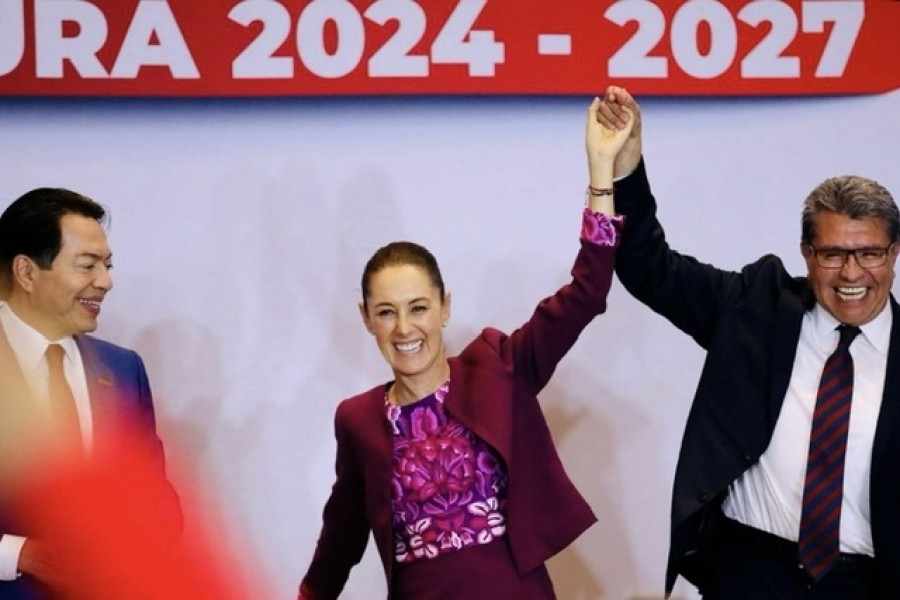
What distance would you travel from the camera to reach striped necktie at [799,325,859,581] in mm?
2396

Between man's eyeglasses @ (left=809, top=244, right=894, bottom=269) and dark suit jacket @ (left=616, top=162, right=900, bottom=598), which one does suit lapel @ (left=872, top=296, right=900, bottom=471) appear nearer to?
dark suit jacket @ (left=616, top=162, right=900, bottom=598)

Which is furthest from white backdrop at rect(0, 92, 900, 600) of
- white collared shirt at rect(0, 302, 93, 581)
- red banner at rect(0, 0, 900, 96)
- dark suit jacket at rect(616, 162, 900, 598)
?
dark suit jacket at rect(616, 162, 900, 598)

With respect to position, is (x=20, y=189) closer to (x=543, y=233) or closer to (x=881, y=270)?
(x=543, y=233)

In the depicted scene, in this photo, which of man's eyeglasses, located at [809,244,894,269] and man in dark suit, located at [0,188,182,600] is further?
man in dark suit, located at [0,188,182,600]

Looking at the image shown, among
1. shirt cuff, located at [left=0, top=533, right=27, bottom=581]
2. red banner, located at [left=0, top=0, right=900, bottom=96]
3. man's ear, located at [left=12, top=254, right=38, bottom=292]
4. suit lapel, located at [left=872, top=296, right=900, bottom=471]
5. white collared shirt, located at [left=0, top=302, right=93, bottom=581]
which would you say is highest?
red banner, located at [left=0, top=0, right=900, bottom=96]

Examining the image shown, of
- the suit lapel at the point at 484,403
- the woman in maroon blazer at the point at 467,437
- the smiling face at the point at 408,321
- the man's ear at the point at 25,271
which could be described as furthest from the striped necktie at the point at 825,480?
the man's ear at the point at 25,271

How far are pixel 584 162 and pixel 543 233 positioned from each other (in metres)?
0.22

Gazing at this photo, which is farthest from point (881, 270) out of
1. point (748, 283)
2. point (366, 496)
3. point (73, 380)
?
point (73, 380)

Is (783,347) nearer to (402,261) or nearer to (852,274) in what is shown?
(852,274)

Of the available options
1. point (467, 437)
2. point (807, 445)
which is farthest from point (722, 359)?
point (467, 437)

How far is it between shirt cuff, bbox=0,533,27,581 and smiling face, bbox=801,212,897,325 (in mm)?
1588

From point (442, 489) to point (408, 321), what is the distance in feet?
1.04

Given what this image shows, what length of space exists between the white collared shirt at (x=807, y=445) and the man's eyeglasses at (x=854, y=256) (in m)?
0.11

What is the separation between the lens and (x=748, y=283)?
2648 mm
